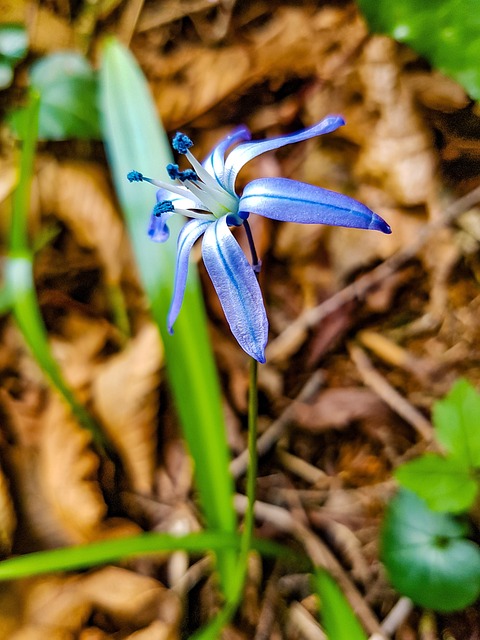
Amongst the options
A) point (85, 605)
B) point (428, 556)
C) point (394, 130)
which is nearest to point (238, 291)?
point (428, 556)

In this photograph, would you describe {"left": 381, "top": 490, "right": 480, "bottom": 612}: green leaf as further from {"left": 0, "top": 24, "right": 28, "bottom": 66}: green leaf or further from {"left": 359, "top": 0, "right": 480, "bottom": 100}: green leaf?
{"left": 0, "top": 24, "right": 28, "bottom": 66}: green leaf

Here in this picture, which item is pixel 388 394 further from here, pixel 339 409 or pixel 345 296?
pixel 345 296

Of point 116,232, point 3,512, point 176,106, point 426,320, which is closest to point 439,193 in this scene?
point 426,320

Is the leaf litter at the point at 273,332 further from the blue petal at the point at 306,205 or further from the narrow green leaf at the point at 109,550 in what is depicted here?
the blue petal at the point at 306,205

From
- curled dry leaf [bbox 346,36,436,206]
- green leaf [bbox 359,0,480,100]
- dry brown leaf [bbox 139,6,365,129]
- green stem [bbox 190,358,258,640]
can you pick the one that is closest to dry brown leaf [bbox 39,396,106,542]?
green stem [bbox 190,358,258,640]

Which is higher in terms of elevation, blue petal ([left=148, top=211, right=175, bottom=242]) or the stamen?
the stamen

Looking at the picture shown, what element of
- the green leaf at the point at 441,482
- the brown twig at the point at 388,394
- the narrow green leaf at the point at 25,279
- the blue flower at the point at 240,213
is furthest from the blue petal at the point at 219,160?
the brown twig at the point at 388,394

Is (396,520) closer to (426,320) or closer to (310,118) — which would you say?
(426,320)
